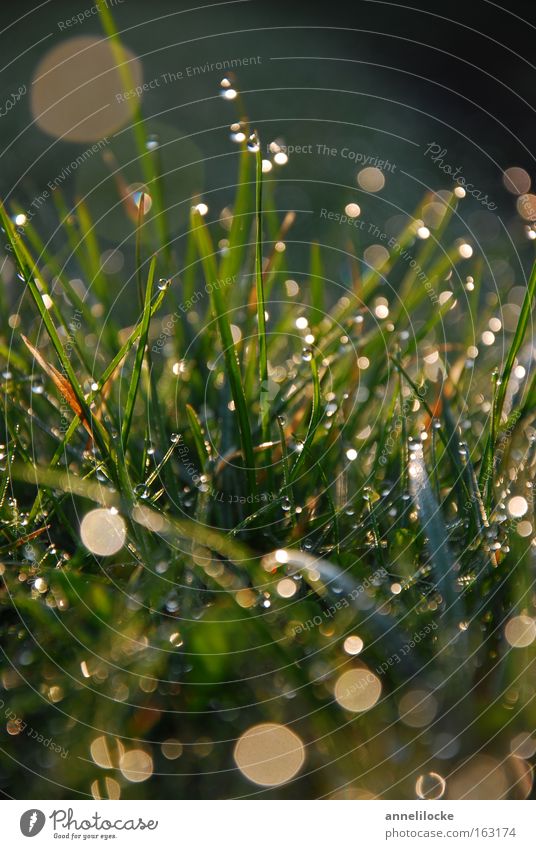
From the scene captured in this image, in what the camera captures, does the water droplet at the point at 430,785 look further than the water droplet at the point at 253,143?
No

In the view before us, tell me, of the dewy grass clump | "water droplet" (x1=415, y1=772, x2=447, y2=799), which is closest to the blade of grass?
the dewy grass clump

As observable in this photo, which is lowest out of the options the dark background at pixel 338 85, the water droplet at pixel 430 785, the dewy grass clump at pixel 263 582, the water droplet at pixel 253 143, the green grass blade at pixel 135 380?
the water droplet at pixel 430 785

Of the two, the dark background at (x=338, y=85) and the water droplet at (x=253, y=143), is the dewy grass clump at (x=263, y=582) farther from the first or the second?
the dark background at (x=338, y=85)

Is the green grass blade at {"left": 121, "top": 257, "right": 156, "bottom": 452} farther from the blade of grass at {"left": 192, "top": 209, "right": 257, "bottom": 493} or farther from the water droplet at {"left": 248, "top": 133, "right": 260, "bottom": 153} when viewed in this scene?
the water droplet at {"left": 248, "top": 133, "right": 260, "bottom": 153}

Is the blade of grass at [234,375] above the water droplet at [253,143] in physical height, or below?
below

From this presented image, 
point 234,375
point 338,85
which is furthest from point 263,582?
point 338,85

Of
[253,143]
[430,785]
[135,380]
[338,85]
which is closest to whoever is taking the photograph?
[430,785]

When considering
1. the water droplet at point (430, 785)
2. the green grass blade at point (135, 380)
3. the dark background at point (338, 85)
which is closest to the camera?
the water droplet at point (430, 785)

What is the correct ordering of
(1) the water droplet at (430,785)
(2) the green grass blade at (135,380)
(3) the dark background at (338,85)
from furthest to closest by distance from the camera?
(3) the dark background at (338,85) < (2) the green grass blade at (135,380) < (1) the water droplet at (430,785)

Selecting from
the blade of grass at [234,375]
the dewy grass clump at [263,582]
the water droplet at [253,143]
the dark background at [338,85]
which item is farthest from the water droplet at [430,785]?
the dark background at [338,85]

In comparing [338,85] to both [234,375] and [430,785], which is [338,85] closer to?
[234,375]
